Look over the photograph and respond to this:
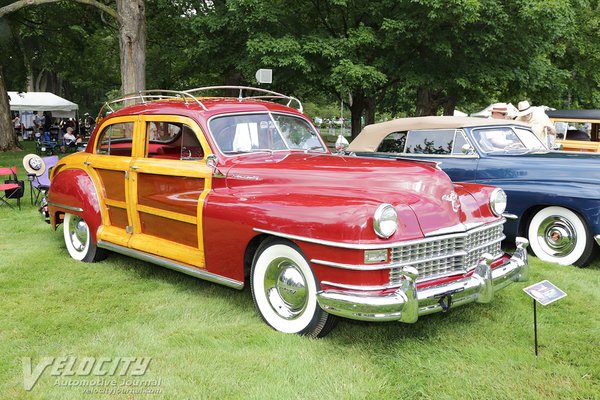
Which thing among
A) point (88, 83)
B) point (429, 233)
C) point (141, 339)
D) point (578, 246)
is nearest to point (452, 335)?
point (429, 233)

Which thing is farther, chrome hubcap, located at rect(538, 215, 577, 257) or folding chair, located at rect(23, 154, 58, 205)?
folding chair, located at rect(23, 154, 58, 205)

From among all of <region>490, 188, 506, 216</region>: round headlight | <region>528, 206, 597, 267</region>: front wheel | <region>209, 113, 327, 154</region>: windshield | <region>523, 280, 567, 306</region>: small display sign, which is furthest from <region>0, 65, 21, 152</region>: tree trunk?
<region>523, 280, 567, 306</region>: small display sign

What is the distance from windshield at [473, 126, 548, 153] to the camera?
705 cm

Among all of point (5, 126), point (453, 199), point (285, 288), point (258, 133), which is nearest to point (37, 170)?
point (258, 133)

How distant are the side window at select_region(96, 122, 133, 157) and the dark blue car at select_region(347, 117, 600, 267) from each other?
147 inches

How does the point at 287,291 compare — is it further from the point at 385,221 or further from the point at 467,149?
the point at 467,149

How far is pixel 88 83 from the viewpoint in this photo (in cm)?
3903

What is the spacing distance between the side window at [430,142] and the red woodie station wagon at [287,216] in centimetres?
241

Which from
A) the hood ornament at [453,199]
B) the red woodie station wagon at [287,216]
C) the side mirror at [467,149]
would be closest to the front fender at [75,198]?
the red woodie station wagon at [287,216]

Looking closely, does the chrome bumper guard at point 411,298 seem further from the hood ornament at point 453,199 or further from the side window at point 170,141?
the side window at point 170,141

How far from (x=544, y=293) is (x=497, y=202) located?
114cm

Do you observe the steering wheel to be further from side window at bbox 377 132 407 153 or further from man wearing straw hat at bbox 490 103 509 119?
man wearing straw hat at bbox 490 103 509 119

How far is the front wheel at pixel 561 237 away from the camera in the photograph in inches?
233

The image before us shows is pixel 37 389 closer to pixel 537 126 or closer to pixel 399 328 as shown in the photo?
pixel 399 328
